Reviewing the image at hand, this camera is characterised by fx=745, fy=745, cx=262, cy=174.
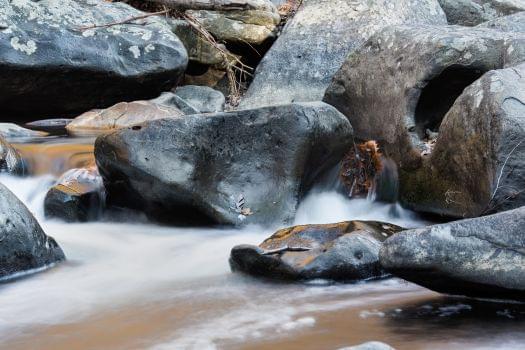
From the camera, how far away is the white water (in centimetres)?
304

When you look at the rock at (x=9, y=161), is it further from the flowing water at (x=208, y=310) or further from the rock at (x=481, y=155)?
the rock at (x=481, y=155)

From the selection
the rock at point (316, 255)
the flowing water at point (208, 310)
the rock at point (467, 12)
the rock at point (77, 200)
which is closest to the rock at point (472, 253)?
the flowing water at point (208, 310)

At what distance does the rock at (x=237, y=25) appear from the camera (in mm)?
10227

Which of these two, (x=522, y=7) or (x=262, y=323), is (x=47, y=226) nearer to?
(x=262, y=323)

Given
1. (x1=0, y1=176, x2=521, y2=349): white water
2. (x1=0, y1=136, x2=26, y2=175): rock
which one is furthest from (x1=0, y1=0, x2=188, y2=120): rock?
(x1=0, y1=176, x2=521, y2=349): white water

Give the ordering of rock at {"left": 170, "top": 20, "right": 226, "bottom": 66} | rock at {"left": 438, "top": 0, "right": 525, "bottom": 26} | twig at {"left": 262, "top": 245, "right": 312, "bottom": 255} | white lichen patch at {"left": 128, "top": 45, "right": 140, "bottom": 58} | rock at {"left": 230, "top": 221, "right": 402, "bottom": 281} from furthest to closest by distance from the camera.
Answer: rock at {"left": 438, "top": 0, "right": 525, "bottom": 26}, rock at {"left": 170, "top": 20, "right": 226, "bottom": 66}, white lichen patch at {"left": 128, "top": 45, "right": 140, "bottom": 58}, twig at {"left": 262, "top": 245, "right": 312, "bottom": 255}, rock at {"left": 230, "top": 221, "right": 402, "bottom": 281}

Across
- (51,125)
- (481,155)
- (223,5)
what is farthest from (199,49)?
(481,155)

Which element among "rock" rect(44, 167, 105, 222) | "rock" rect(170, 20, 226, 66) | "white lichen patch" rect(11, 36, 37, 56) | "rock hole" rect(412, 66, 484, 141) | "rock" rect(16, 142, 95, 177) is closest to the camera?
"rock" rect(44, 167, 105, 222)

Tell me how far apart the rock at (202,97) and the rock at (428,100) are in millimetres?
2903

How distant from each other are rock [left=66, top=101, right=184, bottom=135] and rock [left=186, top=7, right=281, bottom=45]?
7.89 ft

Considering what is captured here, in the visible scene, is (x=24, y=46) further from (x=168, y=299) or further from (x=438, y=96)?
(x=168, y=299)

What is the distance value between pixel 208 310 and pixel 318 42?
19.6 feet

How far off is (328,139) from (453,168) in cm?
86

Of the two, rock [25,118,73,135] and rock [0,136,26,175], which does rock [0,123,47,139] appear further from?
rock [0,136,26,175]
